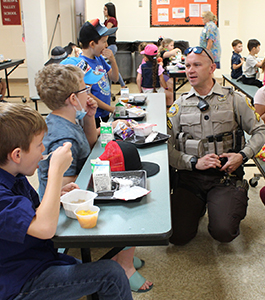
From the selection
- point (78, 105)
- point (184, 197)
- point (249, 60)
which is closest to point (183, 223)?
point (184, 197)

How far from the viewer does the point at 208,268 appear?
2209mm

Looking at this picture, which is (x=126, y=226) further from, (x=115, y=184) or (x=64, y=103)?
(x=64, y=103)

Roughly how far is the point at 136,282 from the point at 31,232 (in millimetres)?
1023

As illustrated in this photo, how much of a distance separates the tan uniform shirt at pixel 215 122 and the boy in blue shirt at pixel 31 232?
4.03 ft

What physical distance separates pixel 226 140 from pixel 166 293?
109 centimetres

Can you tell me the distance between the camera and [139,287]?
201 cm

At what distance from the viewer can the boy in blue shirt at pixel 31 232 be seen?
47.0 inches

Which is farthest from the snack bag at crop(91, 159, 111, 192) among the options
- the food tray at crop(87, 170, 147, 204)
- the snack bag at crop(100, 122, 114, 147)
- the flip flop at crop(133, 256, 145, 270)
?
the flip flop at crop(133, 256, 145, 270)

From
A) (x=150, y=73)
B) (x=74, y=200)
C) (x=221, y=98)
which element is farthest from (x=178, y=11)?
(x=74, y=200)

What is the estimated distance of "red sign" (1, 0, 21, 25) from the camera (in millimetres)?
9305

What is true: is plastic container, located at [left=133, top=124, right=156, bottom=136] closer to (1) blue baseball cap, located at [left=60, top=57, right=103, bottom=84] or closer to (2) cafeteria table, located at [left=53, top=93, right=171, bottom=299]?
(1) blue baseball cap, located at [left=60, top=57, right=103, bottom=84]

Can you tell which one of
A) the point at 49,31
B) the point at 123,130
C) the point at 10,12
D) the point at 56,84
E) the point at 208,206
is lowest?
the point at 208,206

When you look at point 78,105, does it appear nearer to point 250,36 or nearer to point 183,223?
point 183,223

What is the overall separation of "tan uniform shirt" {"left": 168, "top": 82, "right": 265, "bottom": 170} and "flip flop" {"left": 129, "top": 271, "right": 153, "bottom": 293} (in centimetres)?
79
